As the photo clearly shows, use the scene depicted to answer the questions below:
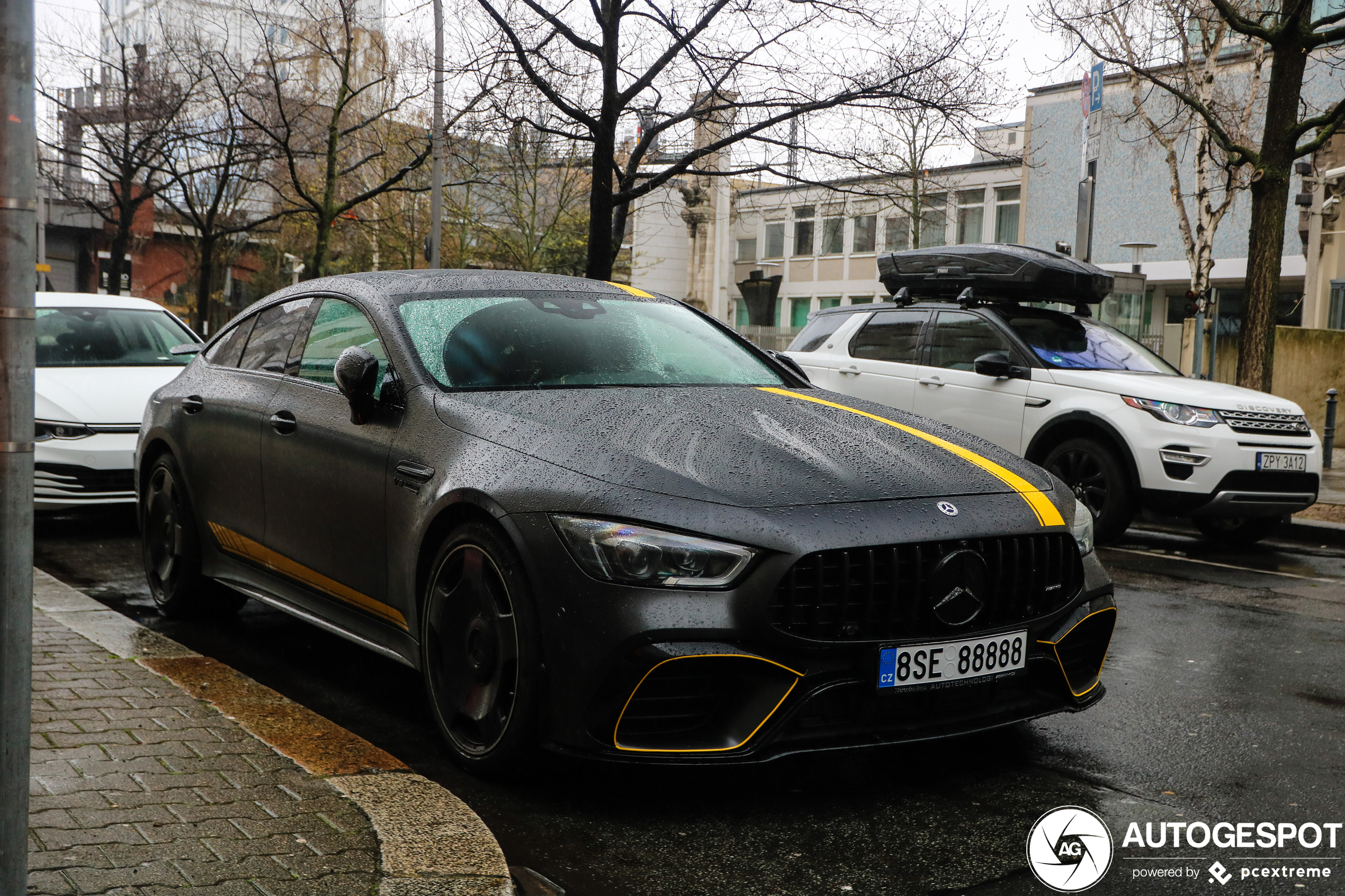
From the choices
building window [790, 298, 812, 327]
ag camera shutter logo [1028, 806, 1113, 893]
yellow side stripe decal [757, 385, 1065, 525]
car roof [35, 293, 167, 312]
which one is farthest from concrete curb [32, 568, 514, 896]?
building window [790, 298, 812, 327]

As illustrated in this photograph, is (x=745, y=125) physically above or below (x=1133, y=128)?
below

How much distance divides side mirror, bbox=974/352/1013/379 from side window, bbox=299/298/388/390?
5657mm

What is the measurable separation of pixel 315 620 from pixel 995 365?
20.1 ft

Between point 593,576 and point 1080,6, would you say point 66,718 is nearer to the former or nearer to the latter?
point 593,576

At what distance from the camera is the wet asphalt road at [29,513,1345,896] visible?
321cm

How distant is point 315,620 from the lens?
4758mm

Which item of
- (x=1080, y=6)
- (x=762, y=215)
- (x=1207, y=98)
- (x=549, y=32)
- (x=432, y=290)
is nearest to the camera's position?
(x=432, y=290)

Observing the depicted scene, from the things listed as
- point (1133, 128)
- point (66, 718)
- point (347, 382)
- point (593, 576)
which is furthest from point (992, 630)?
point (1133, 128)

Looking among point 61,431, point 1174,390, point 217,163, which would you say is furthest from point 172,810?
point 217,163

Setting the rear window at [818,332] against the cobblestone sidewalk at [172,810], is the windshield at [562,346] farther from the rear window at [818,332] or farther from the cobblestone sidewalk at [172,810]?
the rear window at [818,332]

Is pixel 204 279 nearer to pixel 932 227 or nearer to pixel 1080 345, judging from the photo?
pixel 932 227

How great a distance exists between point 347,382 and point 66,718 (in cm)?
134

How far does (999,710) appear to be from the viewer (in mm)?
3721

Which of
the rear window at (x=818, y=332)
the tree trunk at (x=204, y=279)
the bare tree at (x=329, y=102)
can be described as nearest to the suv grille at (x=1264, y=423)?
the rear window at (x=818, y=332)
